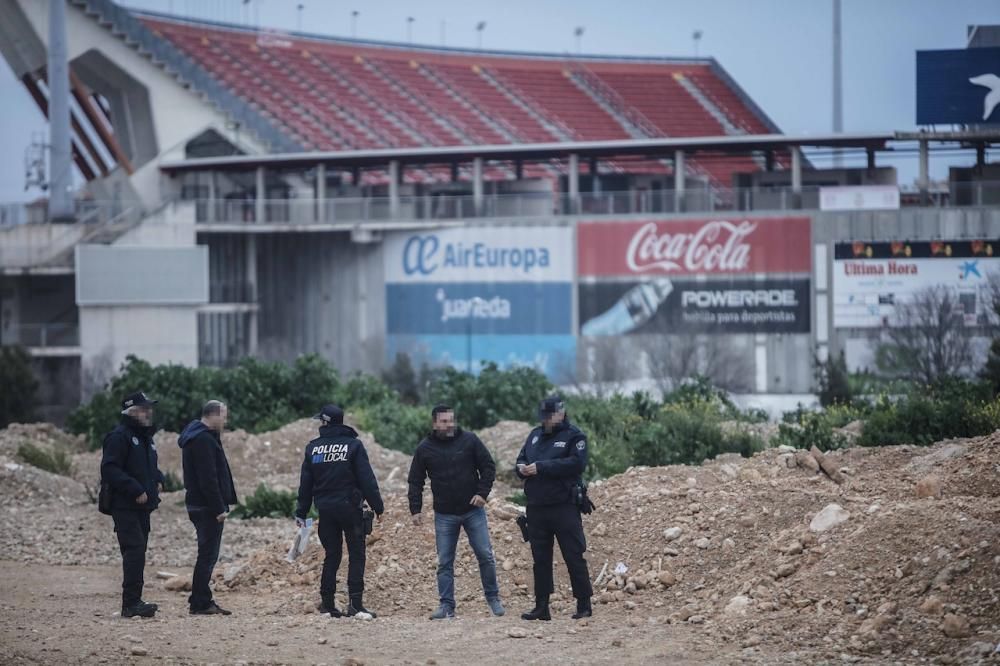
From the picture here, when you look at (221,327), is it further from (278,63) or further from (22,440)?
(22,440)

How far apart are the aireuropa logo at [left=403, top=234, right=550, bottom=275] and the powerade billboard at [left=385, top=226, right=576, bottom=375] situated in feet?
0.10

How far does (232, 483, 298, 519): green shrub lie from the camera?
21656mm

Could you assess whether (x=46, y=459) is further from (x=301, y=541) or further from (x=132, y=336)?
(x=132, y=336)

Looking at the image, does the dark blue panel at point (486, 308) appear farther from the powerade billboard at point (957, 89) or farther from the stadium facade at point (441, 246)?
the powerade billboard at point (957, 89)

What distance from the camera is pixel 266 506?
21.8 m

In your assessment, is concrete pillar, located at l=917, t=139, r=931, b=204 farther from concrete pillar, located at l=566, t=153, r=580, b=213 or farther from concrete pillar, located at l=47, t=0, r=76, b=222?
concrete pillar, located at l=47, t=0, r=76, b=222

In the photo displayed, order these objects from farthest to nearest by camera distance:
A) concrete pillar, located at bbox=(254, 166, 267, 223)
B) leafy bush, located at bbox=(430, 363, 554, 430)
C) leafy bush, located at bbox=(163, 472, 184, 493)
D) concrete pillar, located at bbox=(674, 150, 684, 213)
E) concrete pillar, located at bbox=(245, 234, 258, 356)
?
concrete pillar, located at bbox=(245, 234, 258, 356) < concrete pillar, located at bbox=(254, 166, 267, 223) < concrete pillar, located at bbox=(674, 150, 684, 213) < leafy bush, located at bbox=(430, 363, 554, 430) < leafy bush, located at bbox=(163, 472, 184, 493)

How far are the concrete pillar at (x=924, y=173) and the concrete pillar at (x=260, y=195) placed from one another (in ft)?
68.4

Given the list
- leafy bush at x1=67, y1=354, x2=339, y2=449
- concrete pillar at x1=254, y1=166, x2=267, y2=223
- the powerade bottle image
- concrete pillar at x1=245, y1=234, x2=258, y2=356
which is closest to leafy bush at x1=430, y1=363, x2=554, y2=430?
leafy bush at x1=67, y1=354, x2=339, y2=449

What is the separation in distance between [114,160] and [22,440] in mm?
33180

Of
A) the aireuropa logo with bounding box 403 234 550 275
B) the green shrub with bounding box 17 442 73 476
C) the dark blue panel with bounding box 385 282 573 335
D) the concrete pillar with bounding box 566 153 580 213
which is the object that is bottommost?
the green shrub with bounding box 17 442 73 476

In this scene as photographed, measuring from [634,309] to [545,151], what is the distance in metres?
5.87

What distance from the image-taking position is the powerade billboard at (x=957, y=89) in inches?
1917

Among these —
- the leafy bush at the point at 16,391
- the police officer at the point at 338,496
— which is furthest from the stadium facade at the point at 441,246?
the police officer at the point at 338,496
